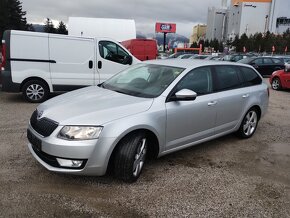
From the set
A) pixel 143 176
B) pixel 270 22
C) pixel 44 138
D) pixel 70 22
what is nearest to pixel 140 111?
pixel 143 176

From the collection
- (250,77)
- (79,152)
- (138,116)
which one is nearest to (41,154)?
(79,152)

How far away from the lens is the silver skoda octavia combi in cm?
372

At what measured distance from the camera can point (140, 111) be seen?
13.4ft

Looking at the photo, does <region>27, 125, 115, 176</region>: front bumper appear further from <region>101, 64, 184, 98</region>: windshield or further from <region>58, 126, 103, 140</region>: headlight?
<region>101, 64, 184, 98</region>: windshield

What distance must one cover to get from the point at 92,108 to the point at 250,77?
3.46 m

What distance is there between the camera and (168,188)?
4.03 meters

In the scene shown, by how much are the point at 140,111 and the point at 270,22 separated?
119450 millimetres

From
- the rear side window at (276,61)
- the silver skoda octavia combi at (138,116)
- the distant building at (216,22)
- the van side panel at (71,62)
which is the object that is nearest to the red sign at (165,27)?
the rear side window at (276,61)

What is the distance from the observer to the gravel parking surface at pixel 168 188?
3.51 m

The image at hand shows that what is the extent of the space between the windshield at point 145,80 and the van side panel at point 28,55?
3951mm

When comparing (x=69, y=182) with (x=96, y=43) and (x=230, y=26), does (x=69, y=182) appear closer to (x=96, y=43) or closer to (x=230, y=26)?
(x=96, y=43)

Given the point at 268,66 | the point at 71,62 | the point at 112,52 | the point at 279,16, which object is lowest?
the point at 268,66

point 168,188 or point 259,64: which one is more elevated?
point 259,64

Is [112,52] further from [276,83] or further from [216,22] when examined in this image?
[216,22]
